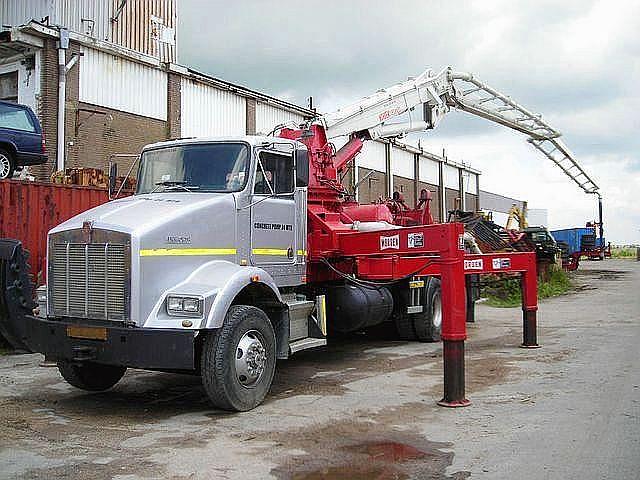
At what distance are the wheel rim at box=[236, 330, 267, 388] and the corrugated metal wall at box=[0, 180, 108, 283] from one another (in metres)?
5.11

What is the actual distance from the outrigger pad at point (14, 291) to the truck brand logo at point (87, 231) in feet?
10.8

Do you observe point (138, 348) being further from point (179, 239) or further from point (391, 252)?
point (391, 252)

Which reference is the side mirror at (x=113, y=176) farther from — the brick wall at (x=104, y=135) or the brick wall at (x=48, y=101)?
the brick wall at (x=104, y=135)

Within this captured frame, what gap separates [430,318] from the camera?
43.0 feet

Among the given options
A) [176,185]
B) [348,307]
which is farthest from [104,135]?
[176,185]

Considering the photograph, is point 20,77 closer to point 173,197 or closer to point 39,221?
point 39,221

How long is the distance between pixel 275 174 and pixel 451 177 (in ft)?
137

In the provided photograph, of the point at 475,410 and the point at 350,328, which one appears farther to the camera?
the point at 350,328

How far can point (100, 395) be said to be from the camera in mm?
8680

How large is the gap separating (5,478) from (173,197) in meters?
3.61

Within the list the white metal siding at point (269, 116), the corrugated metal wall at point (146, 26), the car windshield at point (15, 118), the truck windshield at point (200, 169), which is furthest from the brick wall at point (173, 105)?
the truck windshield at point (200, 169)

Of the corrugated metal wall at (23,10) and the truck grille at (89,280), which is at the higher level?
the corrugated metal wall at (23,10)

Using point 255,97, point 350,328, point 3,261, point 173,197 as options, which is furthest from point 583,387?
point 255,97

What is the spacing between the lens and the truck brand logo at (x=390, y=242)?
934 cm
